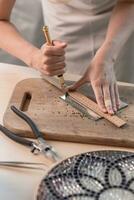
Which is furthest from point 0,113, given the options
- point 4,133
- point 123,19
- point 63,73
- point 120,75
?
point 120,75

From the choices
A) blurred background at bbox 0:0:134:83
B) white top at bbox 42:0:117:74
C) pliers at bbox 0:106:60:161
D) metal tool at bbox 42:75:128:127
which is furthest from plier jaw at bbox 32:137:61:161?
blurred background at bbox 0:0:134:83

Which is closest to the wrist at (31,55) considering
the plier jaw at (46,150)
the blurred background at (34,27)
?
the plier jaw at (46,150)

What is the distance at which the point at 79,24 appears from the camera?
1.13 meters

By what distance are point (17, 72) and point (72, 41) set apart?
26 centimetres

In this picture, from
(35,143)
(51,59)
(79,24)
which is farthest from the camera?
(79,24)

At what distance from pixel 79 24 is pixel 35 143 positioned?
0.48m

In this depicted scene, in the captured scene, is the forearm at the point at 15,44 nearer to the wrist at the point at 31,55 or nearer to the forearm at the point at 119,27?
the wrist at the point at 31,55

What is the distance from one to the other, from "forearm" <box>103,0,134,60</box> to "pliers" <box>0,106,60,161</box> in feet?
0.87

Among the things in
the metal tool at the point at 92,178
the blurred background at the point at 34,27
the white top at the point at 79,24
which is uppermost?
the metal tool at the point at 92,178

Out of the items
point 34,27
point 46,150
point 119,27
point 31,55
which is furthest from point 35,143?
point 34,27

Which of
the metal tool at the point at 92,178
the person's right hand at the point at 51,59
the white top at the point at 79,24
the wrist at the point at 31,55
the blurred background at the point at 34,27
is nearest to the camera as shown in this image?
the metal tool at the point at 92,178

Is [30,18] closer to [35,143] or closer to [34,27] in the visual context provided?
[34,27]

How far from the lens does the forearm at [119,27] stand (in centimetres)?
96

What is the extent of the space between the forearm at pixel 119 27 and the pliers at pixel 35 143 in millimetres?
264
